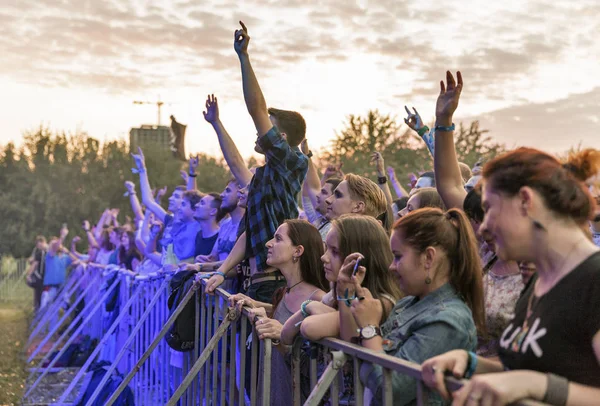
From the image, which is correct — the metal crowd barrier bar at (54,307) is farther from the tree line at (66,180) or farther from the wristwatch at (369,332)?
the tree line at (66,180)

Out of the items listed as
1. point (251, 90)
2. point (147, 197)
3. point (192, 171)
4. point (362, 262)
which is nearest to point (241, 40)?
point (251, 90)

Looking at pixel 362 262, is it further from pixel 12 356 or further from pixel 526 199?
pixel 12 356

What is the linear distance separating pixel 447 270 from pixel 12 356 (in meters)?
12.3

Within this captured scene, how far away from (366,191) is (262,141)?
75 cm

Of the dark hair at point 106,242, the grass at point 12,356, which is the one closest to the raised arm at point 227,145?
the grass at point 12,356

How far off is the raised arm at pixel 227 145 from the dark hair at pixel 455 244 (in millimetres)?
3442

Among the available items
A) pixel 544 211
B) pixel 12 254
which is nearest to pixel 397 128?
pixel 12 254

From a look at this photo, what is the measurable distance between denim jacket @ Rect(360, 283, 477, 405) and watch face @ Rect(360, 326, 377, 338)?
2.1 inches

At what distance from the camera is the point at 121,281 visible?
10039 millimetres

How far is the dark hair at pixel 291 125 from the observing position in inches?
218

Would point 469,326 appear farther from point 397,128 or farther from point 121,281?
point 397,128

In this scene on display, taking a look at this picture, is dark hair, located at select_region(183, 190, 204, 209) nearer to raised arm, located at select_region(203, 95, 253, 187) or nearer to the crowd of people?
raised arm, located at select_region(203, 95, 253, 187)

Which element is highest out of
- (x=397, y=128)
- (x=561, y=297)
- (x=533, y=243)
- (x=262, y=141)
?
(x=397, y=128)

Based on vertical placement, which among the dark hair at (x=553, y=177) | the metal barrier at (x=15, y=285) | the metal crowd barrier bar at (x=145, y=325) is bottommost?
the metal barrier at (x=15, y=285)
